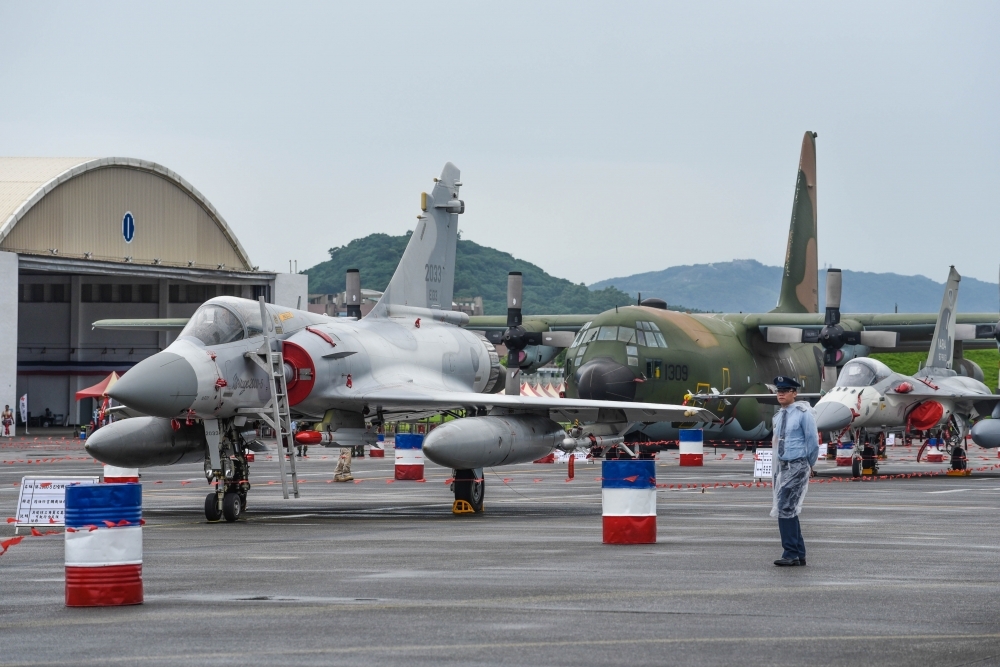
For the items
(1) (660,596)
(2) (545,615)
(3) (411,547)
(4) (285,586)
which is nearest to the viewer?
(2) (545,615)

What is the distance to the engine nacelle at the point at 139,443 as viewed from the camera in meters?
19.6

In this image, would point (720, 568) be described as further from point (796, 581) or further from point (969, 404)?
point (969, 404)

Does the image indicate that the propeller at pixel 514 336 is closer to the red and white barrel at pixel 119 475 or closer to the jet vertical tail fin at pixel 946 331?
the jet vertical tail fin at pixel 946 331

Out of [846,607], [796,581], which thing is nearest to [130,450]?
[796,581]

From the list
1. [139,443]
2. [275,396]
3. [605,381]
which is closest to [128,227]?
[605,381]

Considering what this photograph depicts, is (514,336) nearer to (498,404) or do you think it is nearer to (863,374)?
(863,374)

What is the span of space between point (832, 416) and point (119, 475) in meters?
15.5

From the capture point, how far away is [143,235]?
218ft

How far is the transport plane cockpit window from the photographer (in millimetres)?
18672

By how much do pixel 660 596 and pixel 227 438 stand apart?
10.1 m

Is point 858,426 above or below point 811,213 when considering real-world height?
below

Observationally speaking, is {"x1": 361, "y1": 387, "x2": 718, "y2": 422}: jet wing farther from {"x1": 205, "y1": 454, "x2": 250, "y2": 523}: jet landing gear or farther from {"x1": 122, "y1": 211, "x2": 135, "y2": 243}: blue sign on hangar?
{"x1": 122, "y1": 211, "x2": 135, "y2": 243}: blue sign on hangar

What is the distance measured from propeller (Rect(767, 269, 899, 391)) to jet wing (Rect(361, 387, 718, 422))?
59.5ft

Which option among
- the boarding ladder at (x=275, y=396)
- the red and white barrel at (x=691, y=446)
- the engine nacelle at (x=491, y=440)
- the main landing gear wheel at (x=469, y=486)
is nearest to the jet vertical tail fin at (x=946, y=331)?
the red and white barrel at (x=691, y=446)
